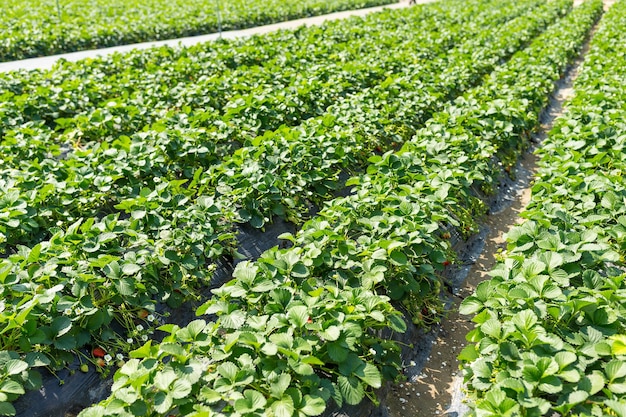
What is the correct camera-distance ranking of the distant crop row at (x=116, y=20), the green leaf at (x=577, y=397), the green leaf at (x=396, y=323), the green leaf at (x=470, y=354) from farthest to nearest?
the distant crop row at (x=116, y=20) < the green leaf at (x=396, y=323) < the green leaf at (x=470, y=354) < the green leaf at (x=577, y=397)

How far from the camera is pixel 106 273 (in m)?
3.12

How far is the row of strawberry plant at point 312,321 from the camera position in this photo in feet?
Answer: 7.86

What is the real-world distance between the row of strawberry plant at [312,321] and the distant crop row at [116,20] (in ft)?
37.4

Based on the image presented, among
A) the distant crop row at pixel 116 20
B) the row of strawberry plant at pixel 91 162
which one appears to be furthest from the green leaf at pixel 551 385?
the distant crop row at pixel 116 20

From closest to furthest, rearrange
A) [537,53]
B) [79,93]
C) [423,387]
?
[423,387] → [79,93] → [537,53]

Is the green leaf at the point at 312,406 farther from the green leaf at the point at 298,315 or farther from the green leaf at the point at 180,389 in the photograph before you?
the green leaf at the point at 180,389

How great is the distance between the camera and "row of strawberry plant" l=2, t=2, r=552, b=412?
2.87 meters

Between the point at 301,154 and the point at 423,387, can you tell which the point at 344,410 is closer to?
the point at 423,387

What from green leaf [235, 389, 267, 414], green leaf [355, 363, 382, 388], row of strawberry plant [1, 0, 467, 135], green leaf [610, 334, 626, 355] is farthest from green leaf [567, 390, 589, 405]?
row of strawberry plant [1, 0, 467, 135]

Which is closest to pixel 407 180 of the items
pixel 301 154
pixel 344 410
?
pixel 301 154

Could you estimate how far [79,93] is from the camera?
7137 millimetres

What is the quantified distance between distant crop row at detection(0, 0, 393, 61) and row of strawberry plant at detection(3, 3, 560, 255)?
9179mm

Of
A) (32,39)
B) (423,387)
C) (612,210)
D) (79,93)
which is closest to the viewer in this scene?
(423,387)

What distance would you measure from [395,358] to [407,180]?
187 centimetres
